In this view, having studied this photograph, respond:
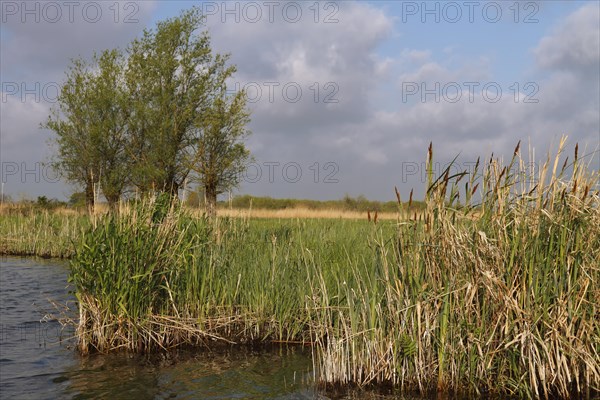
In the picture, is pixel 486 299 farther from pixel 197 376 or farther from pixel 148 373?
pixel 148 373

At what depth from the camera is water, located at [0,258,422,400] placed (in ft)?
23.0

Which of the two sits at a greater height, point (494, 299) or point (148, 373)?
point (494, 299)

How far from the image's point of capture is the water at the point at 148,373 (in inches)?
275

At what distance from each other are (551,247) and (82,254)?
6309 millimetres

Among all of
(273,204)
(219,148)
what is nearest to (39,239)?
(219,148)

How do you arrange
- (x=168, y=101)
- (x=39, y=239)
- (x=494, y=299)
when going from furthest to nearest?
(x=168, y=101), (x=39, y=239), (x=494, y=299)

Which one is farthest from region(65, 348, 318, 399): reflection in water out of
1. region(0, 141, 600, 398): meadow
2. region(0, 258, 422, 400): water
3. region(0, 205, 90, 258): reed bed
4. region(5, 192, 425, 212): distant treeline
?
region(5, 192, 425, 212): distant treeline

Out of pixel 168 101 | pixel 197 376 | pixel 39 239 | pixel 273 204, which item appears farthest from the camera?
pixel 273 204

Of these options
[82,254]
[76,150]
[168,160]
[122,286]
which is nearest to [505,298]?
[122,286]

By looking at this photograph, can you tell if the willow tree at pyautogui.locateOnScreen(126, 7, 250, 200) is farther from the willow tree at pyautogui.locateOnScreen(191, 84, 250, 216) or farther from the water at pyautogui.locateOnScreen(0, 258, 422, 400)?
the water at pyautogui.locateOnScreen(0, 258, 422, 400)

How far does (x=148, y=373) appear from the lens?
7.63 m

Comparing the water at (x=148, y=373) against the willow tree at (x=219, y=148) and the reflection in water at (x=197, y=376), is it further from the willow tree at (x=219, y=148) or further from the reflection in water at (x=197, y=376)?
the willow tree at (x=219, y=148)

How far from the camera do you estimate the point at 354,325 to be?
6398 millimetres

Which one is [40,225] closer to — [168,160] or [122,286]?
[168,160]
